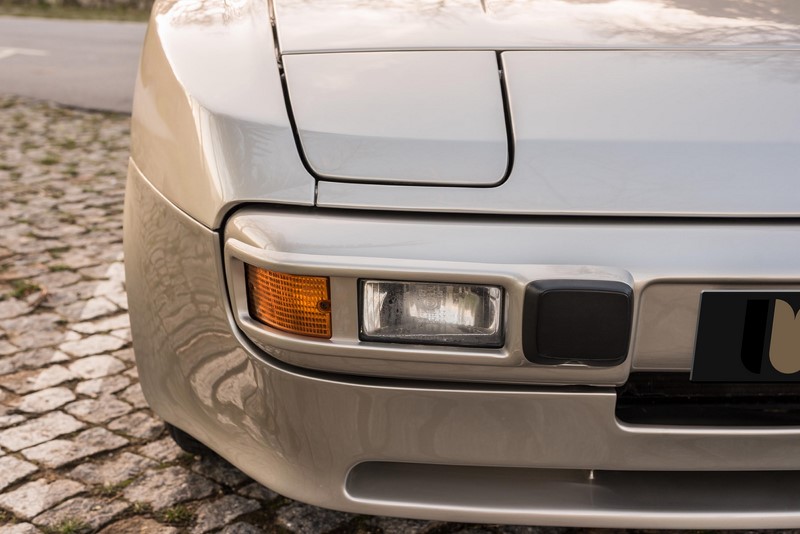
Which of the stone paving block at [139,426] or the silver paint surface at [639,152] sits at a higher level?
the silver paint surface at [639,152]

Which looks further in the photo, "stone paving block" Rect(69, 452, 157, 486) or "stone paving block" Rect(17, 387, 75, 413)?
"stone paving block" Rect(17, 387, 75, 413)

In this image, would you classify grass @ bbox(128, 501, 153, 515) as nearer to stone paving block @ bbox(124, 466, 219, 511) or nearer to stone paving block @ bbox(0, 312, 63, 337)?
stone paving block @ bbox(124, 466, 219, 511)

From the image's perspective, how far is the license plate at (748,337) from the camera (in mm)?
1432

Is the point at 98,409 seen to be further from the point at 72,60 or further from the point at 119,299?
the point at 72,60

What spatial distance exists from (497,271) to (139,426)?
1.52 m

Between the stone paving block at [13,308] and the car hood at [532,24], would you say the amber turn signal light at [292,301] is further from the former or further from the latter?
the stone paving block at [13,308]

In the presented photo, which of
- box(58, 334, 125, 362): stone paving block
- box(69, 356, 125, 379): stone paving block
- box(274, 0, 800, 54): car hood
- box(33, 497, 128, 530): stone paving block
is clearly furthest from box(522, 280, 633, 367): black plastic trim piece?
box(58, 334, 125, 362): stone paving block

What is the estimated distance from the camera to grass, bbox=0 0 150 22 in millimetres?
13738

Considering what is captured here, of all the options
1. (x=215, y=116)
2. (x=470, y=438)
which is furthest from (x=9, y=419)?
(x=470, y=438)

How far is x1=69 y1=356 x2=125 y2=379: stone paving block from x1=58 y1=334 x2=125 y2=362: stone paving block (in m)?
0.05

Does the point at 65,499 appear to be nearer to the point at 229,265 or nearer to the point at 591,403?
the point at 229,265

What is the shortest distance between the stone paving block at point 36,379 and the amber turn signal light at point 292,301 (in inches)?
61.3

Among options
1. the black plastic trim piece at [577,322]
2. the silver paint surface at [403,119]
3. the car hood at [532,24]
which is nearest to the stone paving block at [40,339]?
the car hood at [532,24]

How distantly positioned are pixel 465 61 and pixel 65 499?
144 centimetres
